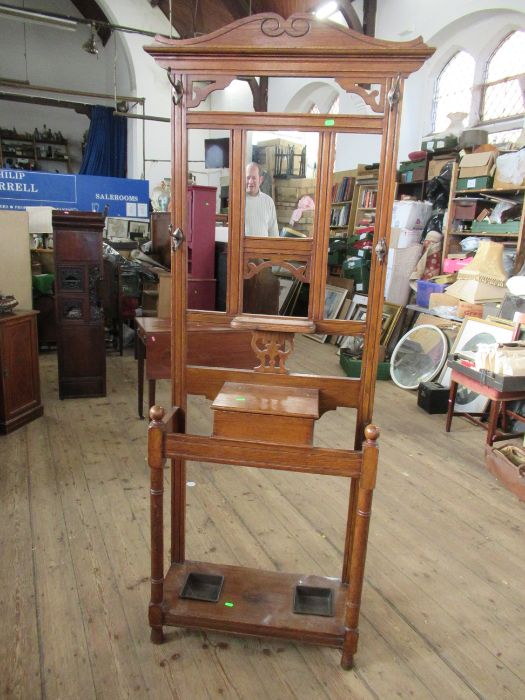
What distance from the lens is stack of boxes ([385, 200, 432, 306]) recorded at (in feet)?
18.5

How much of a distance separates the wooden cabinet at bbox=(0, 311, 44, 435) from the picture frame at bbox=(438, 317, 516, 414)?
3106mm

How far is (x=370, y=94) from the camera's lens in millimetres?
1525

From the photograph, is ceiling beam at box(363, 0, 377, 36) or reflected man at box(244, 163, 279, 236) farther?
ceiling beam at box(363, 0, 377, 36)

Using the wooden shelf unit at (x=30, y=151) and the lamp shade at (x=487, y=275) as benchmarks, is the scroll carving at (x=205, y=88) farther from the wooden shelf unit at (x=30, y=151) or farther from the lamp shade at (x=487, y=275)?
the wooden shelf unit at (x=30, y=151)

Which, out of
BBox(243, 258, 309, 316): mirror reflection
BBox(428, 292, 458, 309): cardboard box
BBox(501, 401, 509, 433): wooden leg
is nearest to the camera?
BBox(243, 258, 309, 316): mirror reflection

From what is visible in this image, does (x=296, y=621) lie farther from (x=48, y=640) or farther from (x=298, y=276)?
(x=298, y=276)

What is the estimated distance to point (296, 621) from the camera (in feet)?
5.80

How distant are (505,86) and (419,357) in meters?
2.94

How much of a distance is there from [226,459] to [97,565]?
984mm

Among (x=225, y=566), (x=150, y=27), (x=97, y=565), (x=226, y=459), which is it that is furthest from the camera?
(x=150, y=27)

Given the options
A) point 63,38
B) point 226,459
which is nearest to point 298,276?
point 226,459

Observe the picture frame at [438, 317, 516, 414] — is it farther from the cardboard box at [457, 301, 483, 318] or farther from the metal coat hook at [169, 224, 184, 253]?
the metal coat hook at [169, 224, 184, 253]

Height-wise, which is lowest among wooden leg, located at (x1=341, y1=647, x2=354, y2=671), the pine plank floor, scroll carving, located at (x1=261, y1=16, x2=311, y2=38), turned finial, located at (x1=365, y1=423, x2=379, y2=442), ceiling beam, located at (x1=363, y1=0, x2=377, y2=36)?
the pine plank floor

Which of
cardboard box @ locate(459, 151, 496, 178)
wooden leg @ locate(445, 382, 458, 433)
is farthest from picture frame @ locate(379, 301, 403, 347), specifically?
wooden leg @ locate(445, 382, 458, 433)
